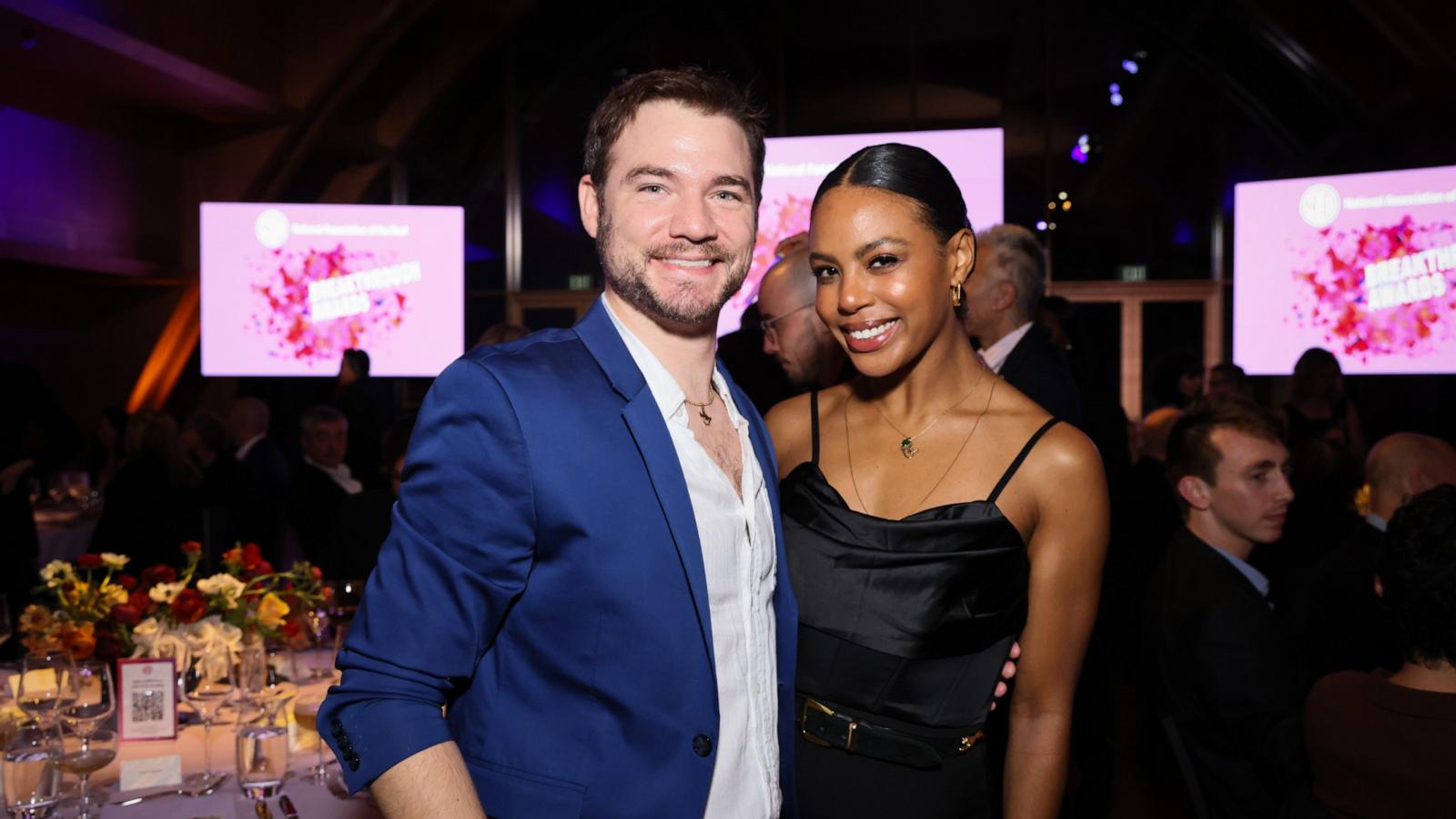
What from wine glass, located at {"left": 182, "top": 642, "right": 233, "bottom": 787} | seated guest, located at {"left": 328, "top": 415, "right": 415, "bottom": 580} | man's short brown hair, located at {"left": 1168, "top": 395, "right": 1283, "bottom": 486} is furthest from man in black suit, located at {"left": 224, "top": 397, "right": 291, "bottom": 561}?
man's short brown hair, located at {"left": 1168, "top": 395, "right": 1283, "bottom": 486}

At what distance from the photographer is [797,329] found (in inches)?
106

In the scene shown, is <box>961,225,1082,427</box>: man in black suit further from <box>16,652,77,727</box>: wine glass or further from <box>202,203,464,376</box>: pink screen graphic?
<box>202,203,464,376</box>: pink screen graphic

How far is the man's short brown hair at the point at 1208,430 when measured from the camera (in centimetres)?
286

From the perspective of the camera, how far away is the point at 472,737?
1196 millimetres

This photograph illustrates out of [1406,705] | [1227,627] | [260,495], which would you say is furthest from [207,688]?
[260,495]

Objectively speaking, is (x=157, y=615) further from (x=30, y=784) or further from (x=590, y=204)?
(x=590, y=204)

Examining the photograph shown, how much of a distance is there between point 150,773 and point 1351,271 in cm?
704

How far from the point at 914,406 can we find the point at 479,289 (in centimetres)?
912

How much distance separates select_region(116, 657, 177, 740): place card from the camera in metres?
2.30

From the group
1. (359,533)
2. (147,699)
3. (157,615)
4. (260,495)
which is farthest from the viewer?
(260,495)

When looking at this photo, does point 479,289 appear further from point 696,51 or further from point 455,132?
point 696,51

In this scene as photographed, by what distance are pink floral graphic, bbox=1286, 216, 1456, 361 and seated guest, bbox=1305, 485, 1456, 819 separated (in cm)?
528

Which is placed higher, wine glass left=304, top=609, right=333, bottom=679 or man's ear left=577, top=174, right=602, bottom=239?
man's ear left=577, top=174, right=602, bottom=239

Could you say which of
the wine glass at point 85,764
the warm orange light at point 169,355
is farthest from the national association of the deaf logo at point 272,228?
the wine glass at point 85,764
